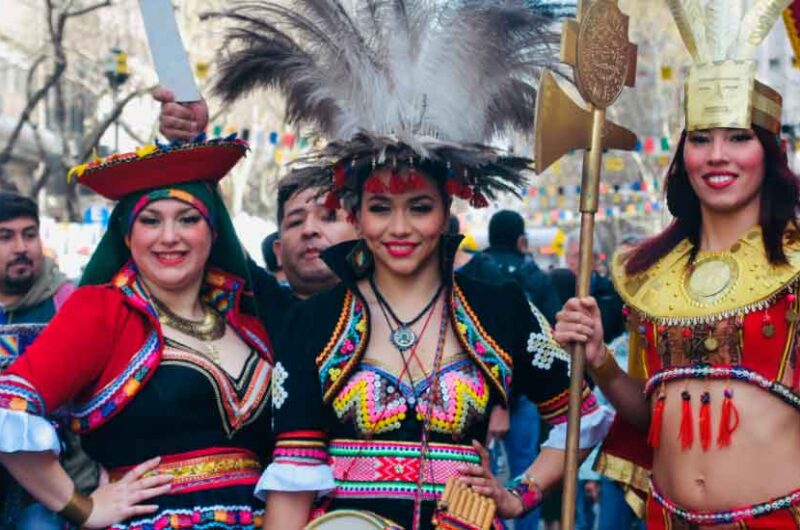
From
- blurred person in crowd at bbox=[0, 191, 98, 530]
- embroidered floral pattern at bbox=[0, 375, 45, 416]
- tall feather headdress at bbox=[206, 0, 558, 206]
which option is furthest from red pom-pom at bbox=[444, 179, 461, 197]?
blurred person in crowd at bbox=[0, 191, 98, 530]

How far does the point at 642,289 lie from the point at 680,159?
435 millimetres

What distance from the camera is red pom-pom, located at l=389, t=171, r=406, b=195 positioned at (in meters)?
4.06

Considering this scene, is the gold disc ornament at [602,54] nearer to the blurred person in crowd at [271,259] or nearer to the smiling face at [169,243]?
the smiling face at [169,243]

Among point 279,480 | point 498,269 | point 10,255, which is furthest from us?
point 498,269

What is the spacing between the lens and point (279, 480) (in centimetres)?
393

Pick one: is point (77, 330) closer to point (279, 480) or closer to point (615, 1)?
point (279, 480)

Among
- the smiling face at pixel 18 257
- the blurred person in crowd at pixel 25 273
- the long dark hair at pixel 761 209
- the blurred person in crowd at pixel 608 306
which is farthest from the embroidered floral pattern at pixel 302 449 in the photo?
the blurred person in crowd at pixel 608 306

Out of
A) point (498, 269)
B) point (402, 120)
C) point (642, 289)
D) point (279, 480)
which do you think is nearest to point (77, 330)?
point (279, 480)

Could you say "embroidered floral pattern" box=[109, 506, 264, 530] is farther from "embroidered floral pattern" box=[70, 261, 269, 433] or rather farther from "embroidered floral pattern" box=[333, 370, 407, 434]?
"embroidered floral pattern" box=[333, 370, 407, 434]

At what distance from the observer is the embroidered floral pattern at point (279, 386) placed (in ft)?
13.2

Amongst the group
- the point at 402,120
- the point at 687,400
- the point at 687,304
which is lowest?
the point at 687,400

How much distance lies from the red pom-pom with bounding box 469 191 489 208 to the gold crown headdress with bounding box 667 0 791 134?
671 millimetres

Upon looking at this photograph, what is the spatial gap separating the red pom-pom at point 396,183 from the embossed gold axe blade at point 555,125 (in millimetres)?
400

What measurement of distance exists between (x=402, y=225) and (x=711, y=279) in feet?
3.21
